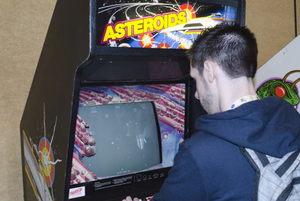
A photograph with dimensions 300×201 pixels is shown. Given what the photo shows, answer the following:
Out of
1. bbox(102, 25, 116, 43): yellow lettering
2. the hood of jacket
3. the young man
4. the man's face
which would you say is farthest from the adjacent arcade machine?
the hood of jacket

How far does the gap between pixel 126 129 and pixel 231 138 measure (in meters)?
0.81

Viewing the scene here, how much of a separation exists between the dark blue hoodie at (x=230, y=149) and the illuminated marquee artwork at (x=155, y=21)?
414 mm

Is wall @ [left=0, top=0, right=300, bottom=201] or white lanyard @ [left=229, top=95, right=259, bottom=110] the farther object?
wall @ [left=0, top=0, right=300, bottom=201]

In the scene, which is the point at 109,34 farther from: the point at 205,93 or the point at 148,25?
the point at 205,93

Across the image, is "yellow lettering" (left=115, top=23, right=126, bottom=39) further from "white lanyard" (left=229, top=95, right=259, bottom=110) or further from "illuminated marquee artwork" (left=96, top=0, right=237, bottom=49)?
"white lanyard" (left=229, top=95, right=259, bottom=110)

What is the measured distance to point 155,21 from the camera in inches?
49.8

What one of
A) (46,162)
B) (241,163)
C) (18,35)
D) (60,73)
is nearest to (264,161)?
(241,163)

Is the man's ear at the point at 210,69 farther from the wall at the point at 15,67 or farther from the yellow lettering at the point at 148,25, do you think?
the wall at the point at 15,67

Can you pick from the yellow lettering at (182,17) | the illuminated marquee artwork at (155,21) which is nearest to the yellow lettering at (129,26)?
the illuminated marquee artwork at (155,21)

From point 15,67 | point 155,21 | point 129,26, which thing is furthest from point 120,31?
point 15,67

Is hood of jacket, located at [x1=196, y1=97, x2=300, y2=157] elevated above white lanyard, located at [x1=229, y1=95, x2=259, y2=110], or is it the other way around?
white lanyard, located at [x1=229, y1=95, x2=259, y2=110]

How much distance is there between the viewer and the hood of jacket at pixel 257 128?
3.21 feet

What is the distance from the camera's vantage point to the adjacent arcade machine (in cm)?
117

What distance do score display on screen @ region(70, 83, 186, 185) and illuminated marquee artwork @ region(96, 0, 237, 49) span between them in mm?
461
